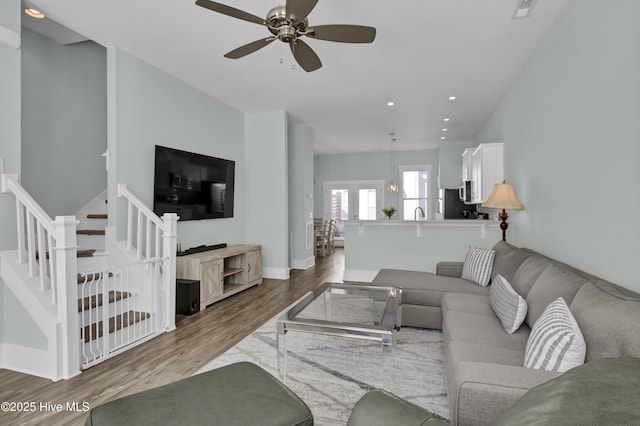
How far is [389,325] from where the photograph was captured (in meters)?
2.22

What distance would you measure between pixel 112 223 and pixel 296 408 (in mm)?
3219

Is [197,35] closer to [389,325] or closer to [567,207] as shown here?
[389,325]

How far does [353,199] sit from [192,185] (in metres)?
6.64

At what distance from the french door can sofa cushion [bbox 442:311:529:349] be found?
801cm

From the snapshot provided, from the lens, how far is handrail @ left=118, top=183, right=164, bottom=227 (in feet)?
11.8

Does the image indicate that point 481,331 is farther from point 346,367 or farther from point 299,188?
point 299,188

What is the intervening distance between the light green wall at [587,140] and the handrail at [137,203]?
376 cm

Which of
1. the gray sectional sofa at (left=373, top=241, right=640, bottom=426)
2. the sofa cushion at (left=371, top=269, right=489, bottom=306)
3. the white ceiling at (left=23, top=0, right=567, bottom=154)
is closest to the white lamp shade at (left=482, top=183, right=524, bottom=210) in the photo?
the gray sectional sofa at (left=373, top=241, right=640, bottom=426)

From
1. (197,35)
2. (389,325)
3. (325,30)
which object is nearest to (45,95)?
(197,35)

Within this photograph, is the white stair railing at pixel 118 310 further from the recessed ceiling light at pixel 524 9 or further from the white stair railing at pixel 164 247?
the recessed ceiling light at pixel 524 9

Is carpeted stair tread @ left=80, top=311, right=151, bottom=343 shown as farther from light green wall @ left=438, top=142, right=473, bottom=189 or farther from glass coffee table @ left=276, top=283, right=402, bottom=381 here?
light green wall @ left=438, top=142, right=473, bottom=189

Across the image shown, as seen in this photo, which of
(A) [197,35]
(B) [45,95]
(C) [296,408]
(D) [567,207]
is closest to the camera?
(C) [296,408]

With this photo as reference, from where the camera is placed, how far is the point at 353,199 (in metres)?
→ 10.8

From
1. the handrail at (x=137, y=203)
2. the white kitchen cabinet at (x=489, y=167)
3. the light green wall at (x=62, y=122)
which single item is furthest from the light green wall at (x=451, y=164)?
the light green wall at (x=62, y=122)
